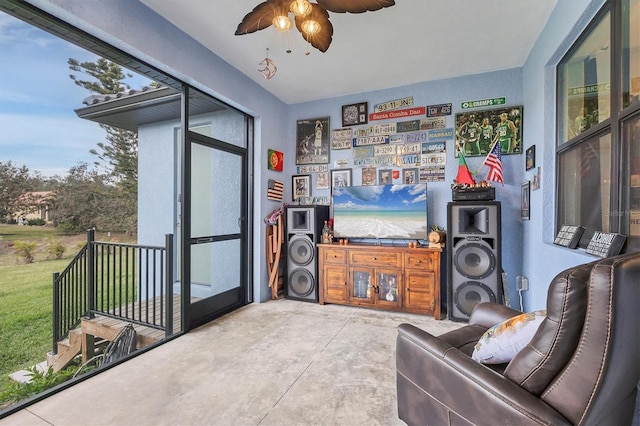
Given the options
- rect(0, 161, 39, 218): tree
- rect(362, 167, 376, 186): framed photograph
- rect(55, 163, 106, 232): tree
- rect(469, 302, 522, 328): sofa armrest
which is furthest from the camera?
rect(362, 167, 376, 186): framed photograph

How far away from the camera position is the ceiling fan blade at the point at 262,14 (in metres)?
1.74

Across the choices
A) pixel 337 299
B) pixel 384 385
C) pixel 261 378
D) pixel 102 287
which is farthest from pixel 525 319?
pixel 102 287

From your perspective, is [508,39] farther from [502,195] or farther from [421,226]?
[421,226]

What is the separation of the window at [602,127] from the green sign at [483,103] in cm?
84

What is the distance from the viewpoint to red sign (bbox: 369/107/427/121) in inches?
143

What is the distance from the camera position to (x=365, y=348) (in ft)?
8.07

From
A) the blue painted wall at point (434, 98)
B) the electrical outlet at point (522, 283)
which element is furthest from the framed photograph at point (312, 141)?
the electrical outlet at point (522, 283)

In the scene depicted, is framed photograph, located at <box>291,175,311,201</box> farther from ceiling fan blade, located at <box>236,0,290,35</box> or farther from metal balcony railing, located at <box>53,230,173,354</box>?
ceiling fan blade, located at <box>236,0,290,35</box>

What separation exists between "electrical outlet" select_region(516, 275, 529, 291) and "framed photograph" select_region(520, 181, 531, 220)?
635 mm

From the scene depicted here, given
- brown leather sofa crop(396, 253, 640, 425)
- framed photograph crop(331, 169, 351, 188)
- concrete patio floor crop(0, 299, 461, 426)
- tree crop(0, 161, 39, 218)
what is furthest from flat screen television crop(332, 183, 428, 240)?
Answer: tree crop(0, 161, 39, 218)

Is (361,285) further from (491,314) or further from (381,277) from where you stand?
(491,314)

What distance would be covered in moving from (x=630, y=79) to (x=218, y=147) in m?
3.32

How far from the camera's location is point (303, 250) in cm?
380

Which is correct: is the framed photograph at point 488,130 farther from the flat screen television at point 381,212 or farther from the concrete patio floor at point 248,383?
the concrete patio floor at point 248,383
